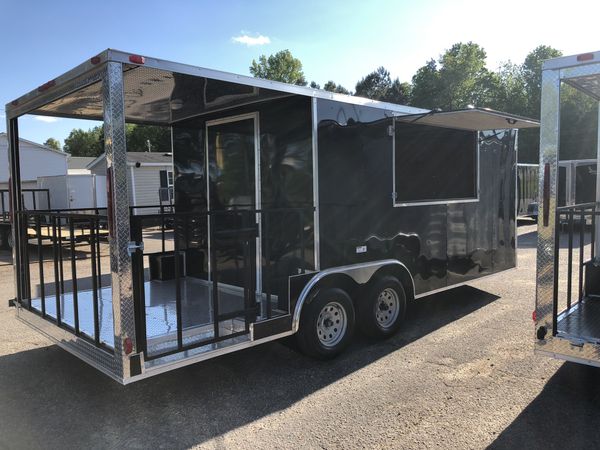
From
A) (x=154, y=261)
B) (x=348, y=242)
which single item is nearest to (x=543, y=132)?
(x=348, y=242)

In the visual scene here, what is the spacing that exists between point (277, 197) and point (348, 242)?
0.84 meters

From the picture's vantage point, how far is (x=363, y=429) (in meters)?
3.37

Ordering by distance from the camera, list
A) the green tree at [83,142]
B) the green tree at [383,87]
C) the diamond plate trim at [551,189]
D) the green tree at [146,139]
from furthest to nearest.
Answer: the green tree at [83,142] → the green tree at [146,139] → the green tree at [383,87] → the diamond plate trim at [551,189]

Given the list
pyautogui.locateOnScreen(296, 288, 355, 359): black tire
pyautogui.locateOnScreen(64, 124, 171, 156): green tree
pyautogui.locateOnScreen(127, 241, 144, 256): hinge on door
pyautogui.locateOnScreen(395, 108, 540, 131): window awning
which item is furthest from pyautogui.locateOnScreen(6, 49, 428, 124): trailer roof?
pyautogui.locateOnScreen(64, 124, 171, 156): green tree

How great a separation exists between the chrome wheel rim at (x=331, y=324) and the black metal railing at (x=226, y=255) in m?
0.47

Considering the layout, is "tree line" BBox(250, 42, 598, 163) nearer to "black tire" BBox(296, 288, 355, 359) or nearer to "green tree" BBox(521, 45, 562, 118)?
"green tree" BBox(521, 45, 562, 118)

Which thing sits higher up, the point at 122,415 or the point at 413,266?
the point at 413,266

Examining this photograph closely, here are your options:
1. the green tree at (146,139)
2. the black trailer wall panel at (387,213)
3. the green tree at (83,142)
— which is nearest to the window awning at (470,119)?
the black trailer wall panel at (387,213)

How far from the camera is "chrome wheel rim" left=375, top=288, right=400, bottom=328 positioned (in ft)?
17.0

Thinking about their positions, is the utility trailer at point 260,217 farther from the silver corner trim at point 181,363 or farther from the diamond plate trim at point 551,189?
the diamond plate trim at point 551,189

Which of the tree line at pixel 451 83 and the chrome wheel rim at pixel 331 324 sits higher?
the tree line at pixel 451 83

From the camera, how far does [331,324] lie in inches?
185

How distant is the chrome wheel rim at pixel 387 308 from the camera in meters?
5.18

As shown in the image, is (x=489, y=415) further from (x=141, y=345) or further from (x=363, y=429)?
(x=141, y=345)
